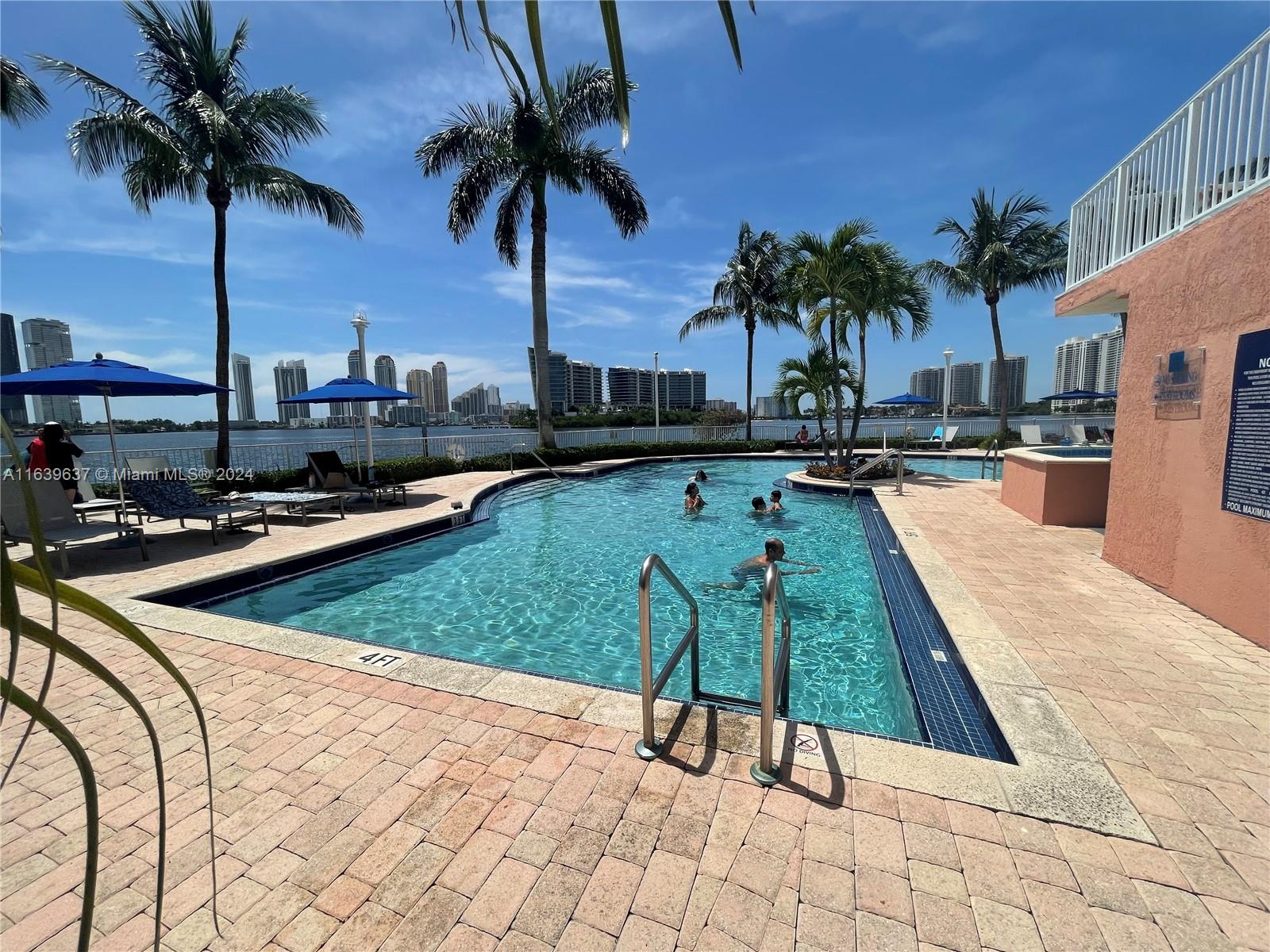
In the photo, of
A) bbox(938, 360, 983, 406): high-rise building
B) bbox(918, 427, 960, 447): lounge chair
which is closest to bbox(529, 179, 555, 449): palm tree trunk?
bbox(918, 427, 960, 447): lounge chair

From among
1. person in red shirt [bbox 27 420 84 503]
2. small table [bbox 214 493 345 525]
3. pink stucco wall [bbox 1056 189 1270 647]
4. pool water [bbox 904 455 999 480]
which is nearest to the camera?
pink stucco wall [bbox 1056 189 1270 647]

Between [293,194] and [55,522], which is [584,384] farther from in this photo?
[55,522]

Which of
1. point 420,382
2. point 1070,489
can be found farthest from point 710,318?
point 420,382

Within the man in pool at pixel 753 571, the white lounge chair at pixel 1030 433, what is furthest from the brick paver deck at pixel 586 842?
the white lounge chair at pixel 1030 433

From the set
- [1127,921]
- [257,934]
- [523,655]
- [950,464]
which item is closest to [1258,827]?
[1127,921]

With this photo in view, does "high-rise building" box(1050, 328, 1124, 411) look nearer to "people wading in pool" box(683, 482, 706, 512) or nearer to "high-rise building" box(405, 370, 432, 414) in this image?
"people wading in pool" box(683, 482, 706, 512)

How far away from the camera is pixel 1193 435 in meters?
4.78

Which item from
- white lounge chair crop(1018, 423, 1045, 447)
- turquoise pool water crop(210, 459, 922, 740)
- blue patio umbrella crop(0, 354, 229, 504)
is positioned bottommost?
turquoise pool water crop(210, 459, 922, 740)

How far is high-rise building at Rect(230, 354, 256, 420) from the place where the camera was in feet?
41.1

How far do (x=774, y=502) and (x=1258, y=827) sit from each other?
761 centimetres

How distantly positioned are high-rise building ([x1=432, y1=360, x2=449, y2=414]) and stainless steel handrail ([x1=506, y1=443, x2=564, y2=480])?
3284 centimetres

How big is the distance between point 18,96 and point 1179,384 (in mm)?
16419

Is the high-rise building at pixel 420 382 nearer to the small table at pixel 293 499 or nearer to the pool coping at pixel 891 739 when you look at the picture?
the small table at pixel 293 499

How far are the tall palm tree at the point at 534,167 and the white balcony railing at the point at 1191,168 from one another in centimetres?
1251
